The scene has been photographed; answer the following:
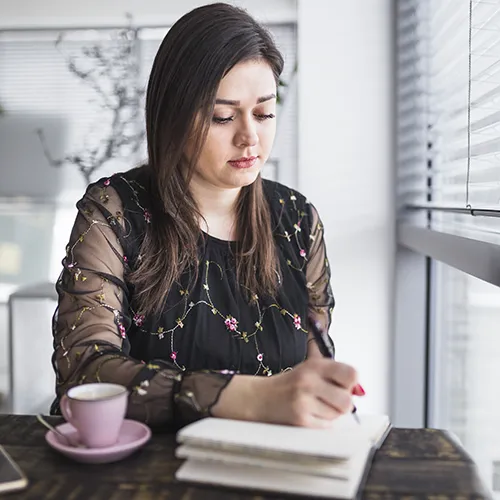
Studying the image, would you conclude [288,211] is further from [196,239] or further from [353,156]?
[353,156]

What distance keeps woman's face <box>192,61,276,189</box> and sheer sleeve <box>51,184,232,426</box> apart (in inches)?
9.2

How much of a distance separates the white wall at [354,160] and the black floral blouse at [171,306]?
59 centimetres

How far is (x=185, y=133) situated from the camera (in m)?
1.52

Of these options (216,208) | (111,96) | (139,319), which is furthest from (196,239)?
(111,96)

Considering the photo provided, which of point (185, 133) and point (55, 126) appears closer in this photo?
point (185, 133)

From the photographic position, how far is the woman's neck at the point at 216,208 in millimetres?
1665

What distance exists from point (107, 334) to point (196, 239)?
1.17ft

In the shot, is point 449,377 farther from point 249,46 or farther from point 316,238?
point 249,46

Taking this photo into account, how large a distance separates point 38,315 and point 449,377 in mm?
1489

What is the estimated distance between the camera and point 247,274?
1.63 m

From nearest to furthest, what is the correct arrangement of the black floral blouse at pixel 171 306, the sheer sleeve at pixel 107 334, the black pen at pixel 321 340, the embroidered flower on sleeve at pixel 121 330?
the sheer sleeve at pixel 107 334, the black floral blouse at pixel 171 306, the embroidered flower on sleeve at pixel 121 330, the black pen at pixel 321 340

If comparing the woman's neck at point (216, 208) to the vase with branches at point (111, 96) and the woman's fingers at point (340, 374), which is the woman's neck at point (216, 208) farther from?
the vase with branches at point (111, 96)

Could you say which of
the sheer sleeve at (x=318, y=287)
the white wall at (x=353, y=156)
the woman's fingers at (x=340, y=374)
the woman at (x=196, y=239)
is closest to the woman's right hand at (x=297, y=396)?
the woman's fingers at (x=340, y=374)

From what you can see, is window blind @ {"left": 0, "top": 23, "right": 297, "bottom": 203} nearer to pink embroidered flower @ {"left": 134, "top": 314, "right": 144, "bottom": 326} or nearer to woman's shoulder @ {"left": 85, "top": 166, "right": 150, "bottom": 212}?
woman's shoulder @ {"left": 85, "top": 166, "right": 150, "bottom": 212}
